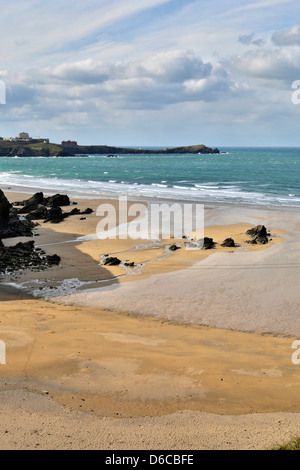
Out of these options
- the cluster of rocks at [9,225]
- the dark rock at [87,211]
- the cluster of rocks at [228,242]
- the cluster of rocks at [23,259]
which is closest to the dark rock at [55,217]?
the dark rock at [87,211]

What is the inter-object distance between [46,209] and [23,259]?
1792 centimetres

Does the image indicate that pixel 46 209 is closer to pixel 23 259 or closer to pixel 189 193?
pixel 23 259

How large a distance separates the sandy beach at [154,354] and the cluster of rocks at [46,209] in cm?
1400

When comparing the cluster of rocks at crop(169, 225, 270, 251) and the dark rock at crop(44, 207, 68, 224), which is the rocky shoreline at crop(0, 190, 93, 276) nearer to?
the dark rock at crop(44, 207, 68, 224)

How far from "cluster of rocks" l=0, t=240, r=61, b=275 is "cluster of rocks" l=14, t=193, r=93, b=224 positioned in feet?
38.7

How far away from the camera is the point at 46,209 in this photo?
39594 mm

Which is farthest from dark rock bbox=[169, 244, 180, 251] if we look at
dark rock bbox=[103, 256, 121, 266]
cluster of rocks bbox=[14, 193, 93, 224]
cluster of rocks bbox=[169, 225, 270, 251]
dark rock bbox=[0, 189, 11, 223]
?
cluster of rocks bbox=[14, 193, 93, 224]

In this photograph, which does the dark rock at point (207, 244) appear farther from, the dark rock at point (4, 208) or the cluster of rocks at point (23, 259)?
the dark rock at point (4, 208)

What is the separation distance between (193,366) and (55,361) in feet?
11.5

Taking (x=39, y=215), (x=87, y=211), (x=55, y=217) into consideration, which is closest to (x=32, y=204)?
(x=39, y=215)

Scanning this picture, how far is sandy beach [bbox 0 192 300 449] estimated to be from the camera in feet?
25.4

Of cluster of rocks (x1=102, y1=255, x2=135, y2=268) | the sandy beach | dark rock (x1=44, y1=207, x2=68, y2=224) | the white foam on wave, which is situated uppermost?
the white foam on wave

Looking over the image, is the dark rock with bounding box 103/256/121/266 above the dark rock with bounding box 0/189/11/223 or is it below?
below
